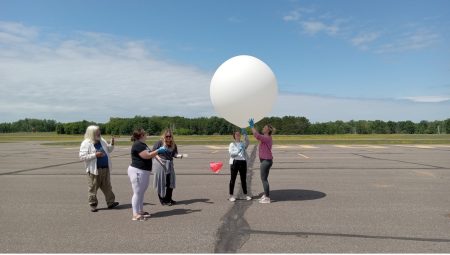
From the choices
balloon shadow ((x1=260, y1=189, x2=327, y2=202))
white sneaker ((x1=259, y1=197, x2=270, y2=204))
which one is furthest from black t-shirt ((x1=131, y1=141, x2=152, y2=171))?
balloon shadow ((x1=260, y1=189, x2=327, y2=202))

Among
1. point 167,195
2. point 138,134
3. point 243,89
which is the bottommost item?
point 167,195

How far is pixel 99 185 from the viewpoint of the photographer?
6.76 meters

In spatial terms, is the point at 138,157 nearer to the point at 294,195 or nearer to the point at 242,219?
the point at 242,219

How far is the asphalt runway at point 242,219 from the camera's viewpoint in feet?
15.0

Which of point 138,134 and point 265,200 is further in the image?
point 265,200

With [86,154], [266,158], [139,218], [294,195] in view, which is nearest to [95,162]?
[86,154]

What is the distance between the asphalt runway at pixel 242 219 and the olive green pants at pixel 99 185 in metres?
0.29

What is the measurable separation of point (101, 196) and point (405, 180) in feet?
27.4

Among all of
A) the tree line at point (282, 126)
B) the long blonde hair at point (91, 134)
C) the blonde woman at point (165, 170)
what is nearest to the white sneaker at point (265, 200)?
the blonde woman at point (165, 170)

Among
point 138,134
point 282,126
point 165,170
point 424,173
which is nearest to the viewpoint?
point 138,134

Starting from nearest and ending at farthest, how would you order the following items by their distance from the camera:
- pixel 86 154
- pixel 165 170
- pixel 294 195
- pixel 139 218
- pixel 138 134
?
pixel 139 218
pixel 138 134
pixel 86 154
pixel 165 170
pixel 294 195

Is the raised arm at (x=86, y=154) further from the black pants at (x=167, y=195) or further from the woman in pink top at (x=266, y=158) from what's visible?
the woman in pink top at (x=266, y=158)

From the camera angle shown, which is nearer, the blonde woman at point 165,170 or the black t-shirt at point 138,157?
the black t-shirt at point 138,157

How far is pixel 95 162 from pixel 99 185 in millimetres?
490
